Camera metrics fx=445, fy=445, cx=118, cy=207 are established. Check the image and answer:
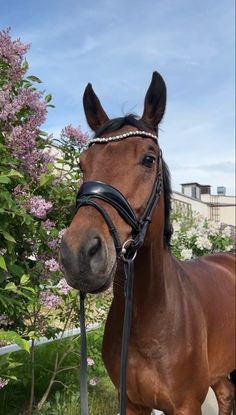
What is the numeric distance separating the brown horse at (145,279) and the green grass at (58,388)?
1357 millimetres

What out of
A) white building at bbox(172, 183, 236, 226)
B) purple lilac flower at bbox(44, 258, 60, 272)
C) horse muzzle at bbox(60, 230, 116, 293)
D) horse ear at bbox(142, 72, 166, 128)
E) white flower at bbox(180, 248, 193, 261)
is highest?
white building at bbox(172, 183, 236, 226)

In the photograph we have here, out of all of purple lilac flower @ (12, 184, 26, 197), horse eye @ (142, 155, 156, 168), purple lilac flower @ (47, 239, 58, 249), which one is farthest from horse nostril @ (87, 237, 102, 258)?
purple lilac flower @ (47, 239, 58, 249)

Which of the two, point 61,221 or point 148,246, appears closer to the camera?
point 148,246

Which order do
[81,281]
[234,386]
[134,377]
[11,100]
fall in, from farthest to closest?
[234,386] → [11,100] → [134,377] → [81,281]

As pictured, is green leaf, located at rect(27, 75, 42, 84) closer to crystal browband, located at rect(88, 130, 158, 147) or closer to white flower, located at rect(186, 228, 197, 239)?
crystal browband, located at rect(88, 130, 158, 147)

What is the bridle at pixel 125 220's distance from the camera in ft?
5.65

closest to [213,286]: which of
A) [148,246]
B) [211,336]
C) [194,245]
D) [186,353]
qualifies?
[211,336]

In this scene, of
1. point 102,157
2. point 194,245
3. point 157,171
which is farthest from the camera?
point 194,245

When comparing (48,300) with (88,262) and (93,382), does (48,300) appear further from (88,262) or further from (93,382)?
(93,382)

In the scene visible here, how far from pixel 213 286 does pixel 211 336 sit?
1.54 ft

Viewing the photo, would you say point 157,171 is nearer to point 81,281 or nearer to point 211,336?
point 81,281

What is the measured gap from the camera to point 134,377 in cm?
229

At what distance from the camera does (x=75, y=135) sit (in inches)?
128

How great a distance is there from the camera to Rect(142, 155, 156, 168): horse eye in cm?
196
